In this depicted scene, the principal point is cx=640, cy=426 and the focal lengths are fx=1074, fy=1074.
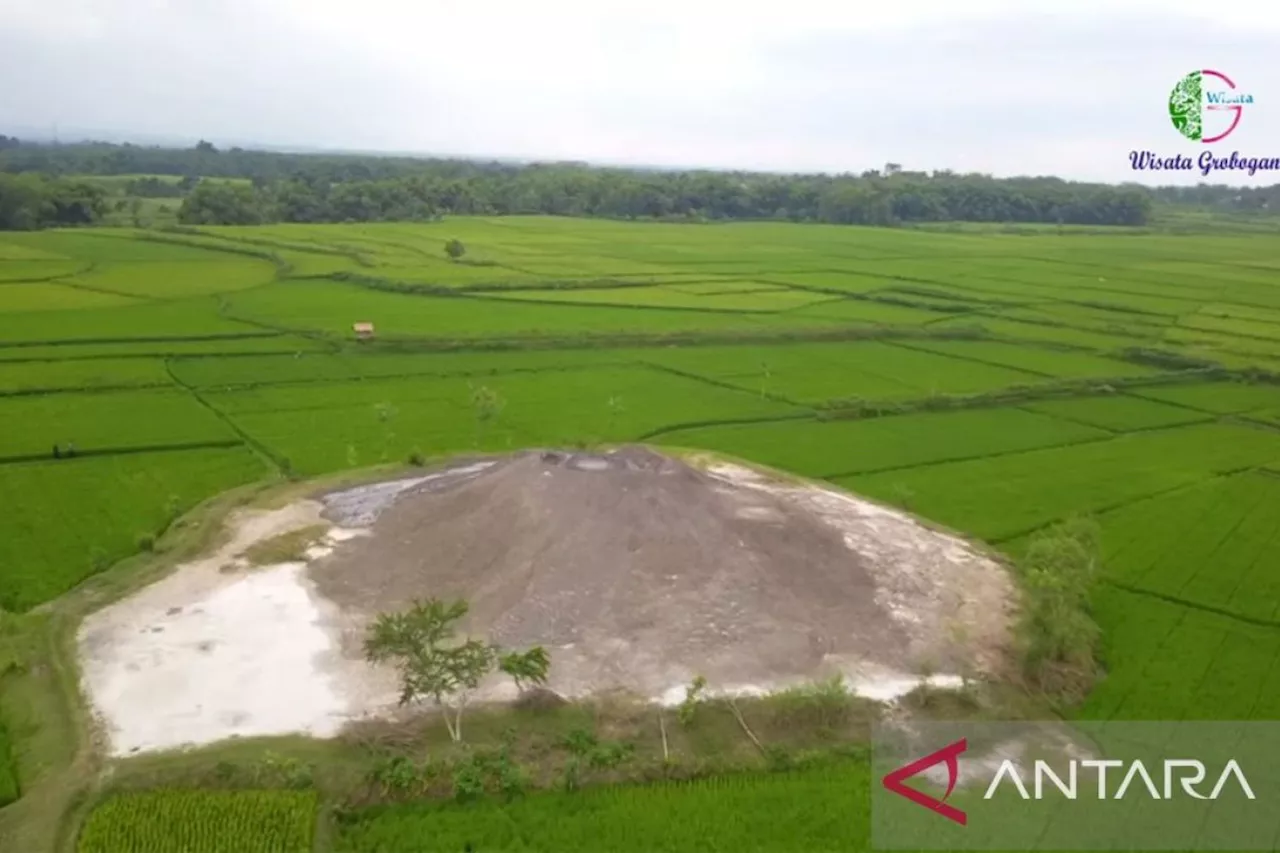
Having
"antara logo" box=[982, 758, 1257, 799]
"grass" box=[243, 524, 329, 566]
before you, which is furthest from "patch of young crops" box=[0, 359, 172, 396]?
"antara logo" box=[982, 758, 1257, 799]

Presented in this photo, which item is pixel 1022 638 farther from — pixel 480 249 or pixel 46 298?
pixel 480 249

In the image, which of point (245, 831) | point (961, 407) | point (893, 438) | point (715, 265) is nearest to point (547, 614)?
point (245, 831)

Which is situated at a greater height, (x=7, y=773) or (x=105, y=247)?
(x=105, y=247)

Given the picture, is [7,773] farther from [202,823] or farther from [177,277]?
[177,277]

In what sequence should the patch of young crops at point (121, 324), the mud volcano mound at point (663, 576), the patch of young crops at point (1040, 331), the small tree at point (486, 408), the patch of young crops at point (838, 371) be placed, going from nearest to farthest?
the mud volcano mound at point (663, 576), the small tree at point (486, 408), the patch of young crops at point (838, 371), the patch of young crops at point (121, 324), the patch of young crops at point (1040, 331)

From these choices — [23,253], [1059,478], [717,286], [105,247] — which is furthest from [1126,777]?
[105,247]

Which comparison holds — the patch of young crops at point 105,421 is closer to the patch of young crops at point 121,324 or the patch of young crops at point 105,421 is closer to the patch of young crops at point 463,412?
the patch of young crops at point 463,412
